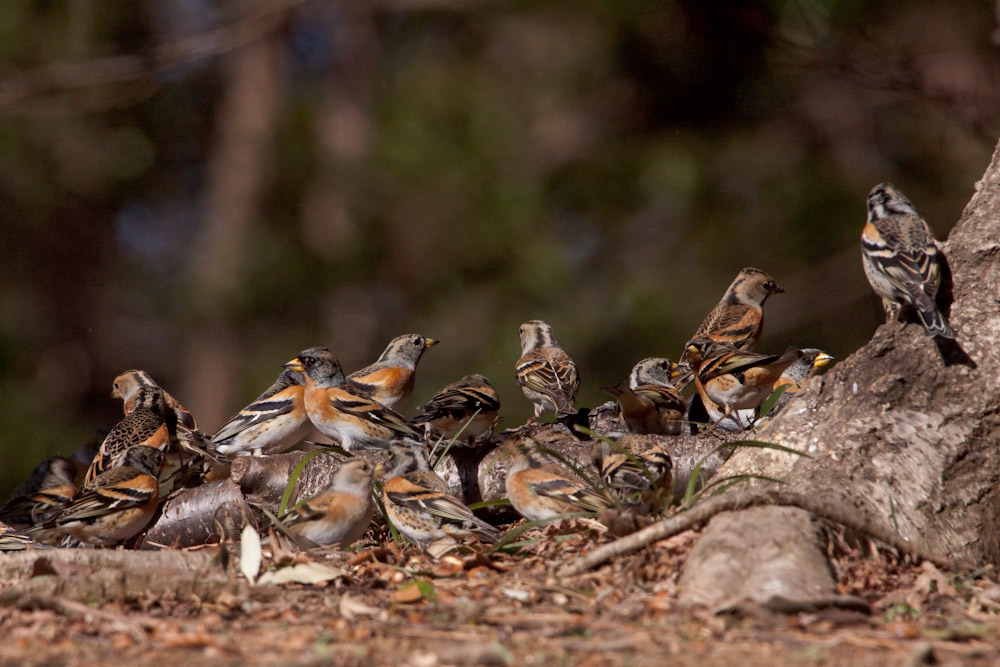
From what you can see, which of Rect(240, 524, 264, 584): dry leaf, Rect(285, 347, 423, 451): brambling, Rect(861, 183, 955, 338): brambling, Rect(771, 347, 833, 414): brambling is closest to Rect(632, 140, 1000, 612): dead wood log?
Rect(861, 183, 955, 338): brambling

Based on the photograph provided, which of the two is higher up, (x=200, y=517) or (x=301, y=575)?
(x=200, y=517)

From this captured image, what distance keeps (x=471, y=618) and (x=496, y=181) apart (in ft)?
30.5

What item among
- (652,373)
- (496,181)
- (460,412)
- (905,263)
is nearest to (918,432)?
(905,263)

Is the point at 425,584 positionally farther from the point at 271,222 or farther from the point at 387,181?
the point at 271,222

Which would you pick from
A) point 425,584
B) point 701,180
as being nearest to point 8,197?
point 701,180

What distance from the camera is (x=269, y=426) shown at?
25.0 feet

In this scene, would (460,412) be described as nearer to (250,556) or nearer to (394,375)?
(394,375)

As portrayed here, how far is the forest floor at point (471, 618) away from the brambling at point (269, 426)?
10.3 feet

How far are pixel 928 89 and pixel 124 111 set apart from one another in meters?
10.6

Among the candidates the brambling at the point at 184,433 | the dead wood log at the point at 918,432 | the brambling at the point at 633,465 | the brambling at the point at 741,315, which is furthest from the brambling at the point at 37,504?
the brambling at the point at 741,315

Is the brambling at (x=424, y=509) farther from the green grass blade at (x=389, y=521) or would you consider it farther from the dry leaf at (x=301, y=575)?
the dry leaf at (x=301, y=575)

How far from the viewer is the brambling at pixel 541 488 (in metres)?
5.14

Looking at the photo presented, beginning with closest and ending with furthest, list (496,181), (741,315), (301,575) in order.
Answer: (301,575) → (741,315) → (496,181)

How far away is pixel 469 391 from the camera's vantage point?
6848mm
